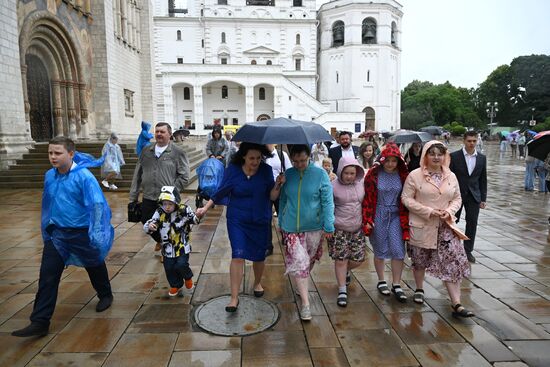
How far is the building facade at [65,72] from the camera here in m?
11.3

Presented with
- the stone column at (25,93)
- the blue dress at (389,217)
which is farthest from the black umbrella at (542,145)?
the stone column at (25,93)

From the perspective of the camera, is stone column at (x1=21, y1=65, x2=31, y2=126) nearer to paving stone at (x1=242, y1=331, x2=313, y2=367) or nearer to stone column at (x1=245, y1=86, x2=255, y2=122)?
paving stone at (x1=242, y1=331, x2=313, y2=367)

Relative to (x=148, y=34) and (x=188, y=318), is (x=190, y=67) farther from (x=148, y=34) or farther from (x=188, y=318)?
(x=188, y=318)

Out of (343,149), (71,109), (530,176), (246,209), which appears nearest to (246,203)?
(246,209)

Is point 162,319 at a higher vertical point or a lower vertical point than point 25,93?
lower

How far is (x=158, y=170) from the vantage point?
5.12m

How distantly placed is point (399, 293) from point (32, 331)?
3.55m

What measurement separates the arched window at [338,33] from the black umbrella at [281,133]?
53589 millimetres

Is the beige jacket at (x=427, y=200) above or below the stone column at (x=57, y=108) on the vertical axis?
below

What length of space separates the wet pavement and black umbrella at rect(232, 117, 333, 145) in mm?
1732

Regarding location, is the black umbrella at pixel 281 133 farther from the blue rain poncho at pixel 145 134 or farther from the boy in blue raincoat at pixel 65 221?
the blue rain poncho at pixel 145 134

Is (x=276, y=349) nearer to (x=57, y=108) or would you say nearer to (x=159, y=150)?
(x=159, y=150)

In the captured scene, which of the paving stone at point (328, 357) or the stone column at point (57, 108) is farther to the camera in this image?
the stone column at point (57, 108)

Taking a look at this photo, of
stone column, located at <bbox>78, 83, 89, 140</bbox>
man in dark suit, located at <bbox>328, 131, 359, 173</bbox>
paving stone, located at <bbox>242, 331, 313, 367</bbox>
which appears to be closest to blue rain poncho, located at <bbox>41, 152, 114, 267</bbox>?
paving stone, located at <bbox>242, 331, 313, 367</bbox>
